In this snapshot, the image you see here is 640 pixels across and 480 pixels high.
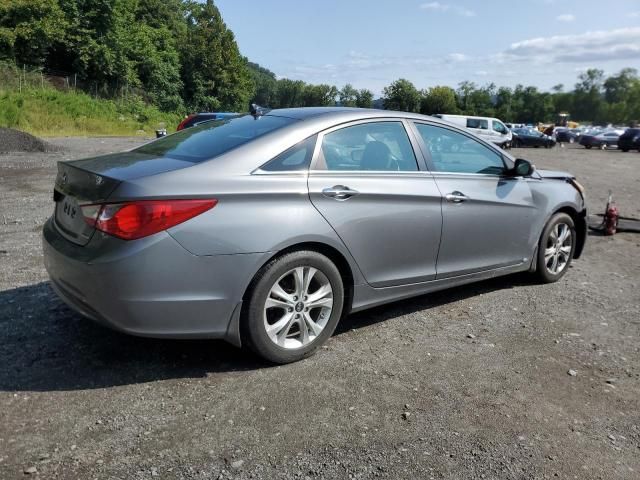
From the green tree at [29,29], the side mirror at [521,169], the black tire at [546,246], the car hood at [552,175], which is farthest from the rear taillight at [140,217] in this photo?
the green tree at [29,29]

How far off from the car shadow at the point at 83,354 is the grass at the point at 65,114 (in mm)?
27660

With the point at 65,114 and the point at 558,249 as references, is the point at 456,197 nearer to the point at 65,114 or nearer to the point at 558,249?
the point at 558,249

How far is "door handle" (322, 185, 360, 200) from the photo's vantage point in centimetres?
372

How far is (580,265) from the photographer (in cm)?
644

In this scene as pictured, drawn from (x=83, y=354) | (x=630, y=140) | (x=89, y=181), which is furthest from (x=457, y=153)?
(x=630, y=140)

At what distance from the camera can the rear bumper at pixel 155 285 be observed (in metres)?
3.09

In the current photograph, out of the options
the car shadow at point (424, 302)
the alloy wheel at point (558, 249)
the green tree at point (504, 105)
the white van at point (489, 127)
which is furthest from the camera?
the green tree at point (504, 105)

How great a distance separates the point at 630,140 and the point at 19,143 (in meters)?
37.0

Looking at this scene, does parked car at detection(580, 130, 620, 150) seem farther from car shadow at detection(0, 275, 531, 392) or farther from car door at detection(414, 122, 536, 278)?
car shadow at detection(0, 275, 531, 392)

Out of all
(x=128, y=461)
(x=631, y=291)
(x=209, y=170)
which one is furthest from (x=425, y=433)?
(x=631, y=291)

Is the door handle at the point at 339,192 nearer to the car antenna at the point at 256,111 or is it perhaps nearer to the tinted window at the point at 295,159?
the tinted window at the point at 295,159

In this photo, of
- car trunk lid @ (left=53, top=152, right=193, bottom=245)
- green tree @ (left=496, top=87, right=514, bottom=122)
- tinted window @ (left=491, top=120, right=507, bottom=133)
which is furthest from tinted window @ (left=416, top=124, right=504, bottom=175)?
green tree @ (left=496, top=87, right=514, bottom=122)

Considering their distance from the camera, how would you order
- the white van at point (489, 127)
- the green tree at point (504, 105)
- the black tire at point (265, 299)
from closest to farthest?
the black tire at point (265, 299) → the white van at point (489, 127) → the green tree at point (504, 105)

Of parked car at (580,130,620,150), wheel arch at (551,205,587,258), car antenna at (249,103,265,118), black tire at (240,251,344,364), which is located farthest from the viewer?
parked car at (580,130,620,150)
